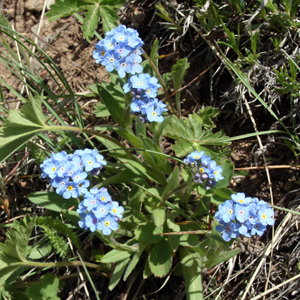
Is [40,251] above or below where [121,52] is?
below

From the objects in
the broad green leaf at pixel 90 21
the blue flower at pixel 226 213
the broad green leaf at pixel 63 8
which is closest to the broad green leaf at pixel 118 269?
the blue flower at pixel 226 213

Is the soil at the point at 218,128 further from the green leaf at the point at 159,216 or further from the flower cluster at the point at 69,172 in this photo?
the flower cluster at the point at 69,172

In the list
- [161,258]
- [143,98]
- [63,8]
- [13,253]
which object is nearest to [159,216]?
[161,258]

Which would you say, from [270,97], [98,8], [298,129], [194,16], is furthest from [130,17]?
[298,129]

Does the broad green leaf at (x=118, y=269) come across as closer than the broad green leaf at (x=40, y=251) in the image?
Yes

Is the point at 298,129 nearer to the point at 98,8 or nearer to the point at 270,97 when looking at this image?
the point at 270,97

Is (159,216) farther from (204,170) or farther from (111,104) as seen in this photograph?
(111,104)
